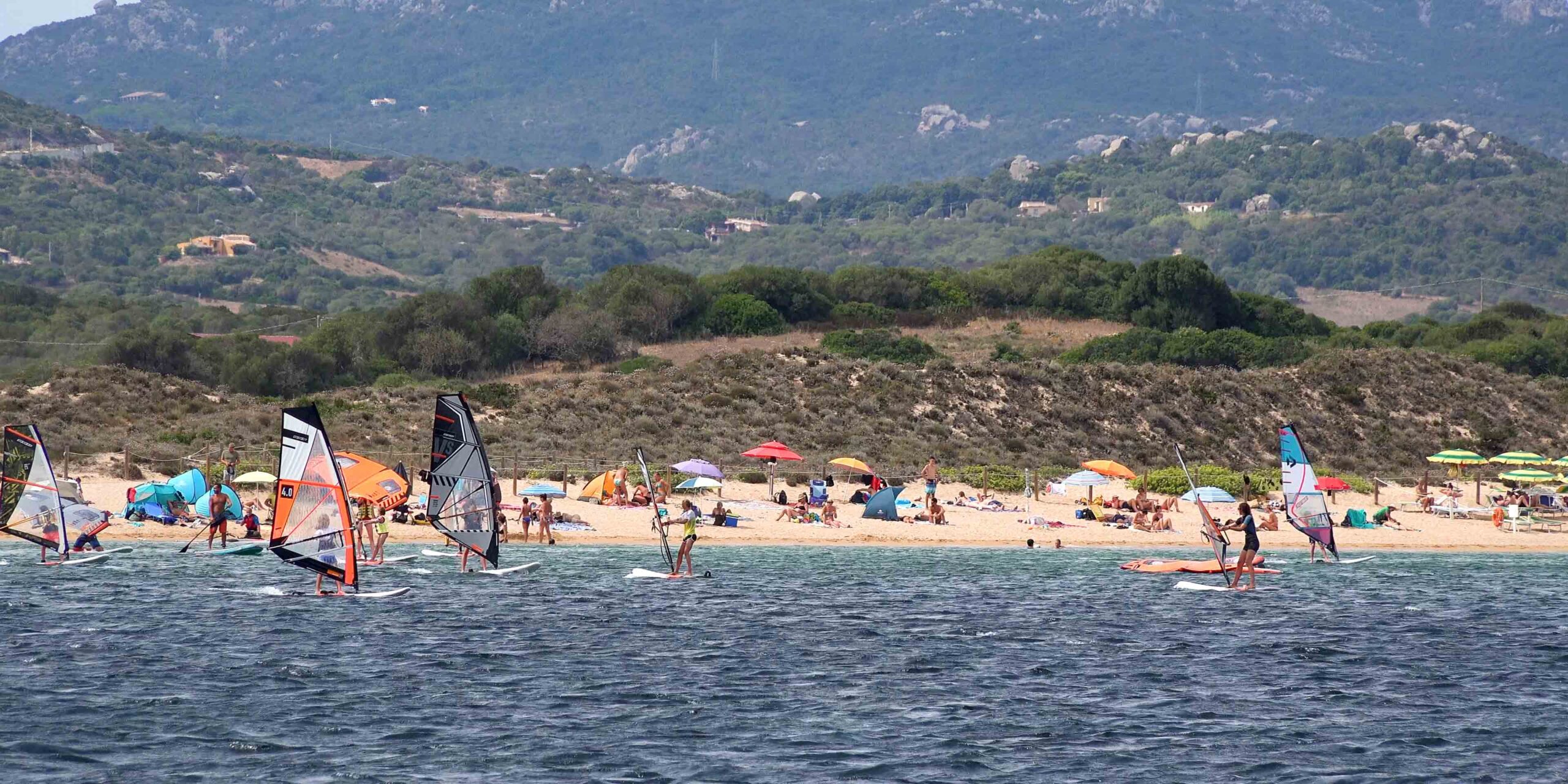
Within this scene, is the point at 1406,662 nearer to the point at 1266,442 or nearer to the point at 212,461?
the point at 212,461

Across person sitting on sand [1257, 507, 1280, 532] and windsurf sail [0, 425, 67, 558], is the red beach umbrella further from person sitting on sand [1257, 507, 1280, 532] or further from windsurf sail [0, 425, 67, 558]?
windsurf sail [0, 425, 67, 558]

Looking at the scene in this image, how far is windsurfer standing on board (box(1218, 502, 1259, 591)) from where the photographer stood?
116ft

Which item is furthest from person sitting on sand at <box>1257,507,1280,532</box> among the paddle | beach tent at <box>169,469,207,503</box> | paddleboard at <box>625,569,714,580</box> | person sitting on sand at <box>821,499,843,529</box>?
beach tent at <box>169,469,207,503</box>

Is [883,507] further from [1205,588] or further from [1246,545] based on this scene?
[1246,545]

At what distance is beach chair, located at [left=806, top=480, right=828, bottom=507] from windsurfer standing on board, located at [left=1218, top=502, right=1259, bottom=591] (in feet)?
44.2

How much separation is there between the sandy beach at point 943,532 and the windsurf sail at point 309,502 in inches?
494

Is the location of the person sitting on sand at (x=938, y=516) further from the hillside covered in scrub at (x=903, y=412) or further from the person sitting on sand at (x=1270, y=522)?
the hillside covered in scrub at (x=903, y=412)

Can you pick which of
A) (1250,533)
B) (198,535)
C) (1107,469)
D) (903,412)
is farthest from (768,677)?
(903,412)

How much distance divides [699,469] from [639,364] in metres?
32.3

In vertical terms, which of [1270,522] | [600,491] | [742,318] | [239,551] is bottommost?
[239,551]

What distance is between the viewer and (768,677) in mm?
26344

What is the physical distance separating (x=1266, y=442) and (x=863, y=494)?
78.6 feet

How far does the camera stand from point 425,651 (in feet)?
92.0

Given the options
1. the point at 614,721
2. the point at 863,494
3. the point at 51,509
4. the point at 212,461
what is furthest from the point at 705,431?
the point at 614,721
